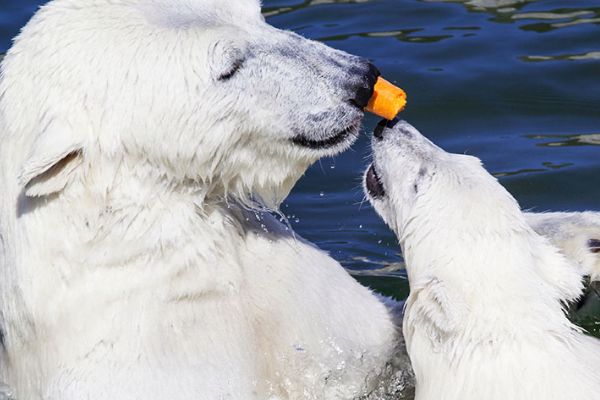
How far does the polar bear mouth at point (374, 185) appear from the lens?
18.0 feet

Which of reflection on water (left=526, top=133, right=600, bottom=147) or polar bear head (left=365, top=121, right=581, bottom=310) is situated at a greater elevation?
polar bear head (left=365, top=121, right=581, bottom=310)

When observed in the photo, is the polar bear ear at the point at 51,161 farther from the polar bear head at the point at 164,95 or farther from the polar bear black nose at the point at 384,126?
the polar bear black nose at the point at 384,126

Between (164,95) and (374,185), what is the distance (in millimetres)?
1303

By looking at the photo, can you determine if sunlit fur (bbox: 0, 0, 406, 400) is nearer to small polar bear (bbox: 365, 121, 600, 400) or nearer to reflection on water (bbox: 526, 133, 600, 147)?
small polar bear (bbox: 365, 121, 600, 400)

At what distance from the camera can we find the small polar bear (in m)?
4.87

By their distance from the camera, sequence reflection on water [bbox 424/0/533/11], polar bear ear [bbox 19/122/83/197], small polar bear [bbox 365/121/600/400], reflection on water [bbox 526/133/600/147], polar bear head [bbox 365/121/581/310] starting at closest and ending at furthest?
polar bear ear [bbox 19/122/83/197] < small polar bear [bbox 365/121/600/400] < polar bear head [bbox 365/121/581/310] < reflection on water [bbox 526/133/600/147] < reflection on water [bbox 424/0/533/11]

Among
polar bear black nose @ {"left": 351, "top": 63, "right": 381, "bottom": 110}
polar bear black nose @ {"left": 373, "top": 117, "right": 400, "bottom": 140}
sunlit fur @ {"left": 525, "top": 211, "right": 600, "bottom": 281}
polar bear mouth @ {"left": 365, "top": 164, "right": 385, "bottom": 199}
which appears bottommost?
sunlit fur @ {"left": 525, "top": 211, "right": 600, "bottom": 281}

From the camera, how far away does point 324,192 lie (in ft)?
25.4

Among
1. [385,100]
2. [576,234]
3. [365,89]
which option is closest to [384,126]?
[385,100]

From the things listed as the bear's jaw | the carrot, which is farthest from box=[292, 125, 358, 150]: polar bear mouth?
the carrot

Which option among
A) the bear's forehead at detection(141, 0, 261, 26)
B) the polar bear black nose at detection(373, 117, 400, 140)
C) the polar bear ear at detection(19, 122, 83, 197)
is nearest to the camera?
the polar bear ear at detection(19, 122, 83, 197)

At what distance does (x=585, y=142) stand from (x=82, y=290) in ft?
13.6

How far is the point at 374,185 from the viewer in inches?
216

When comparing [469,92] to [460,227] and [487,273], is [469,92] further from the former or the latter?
[487,273]
